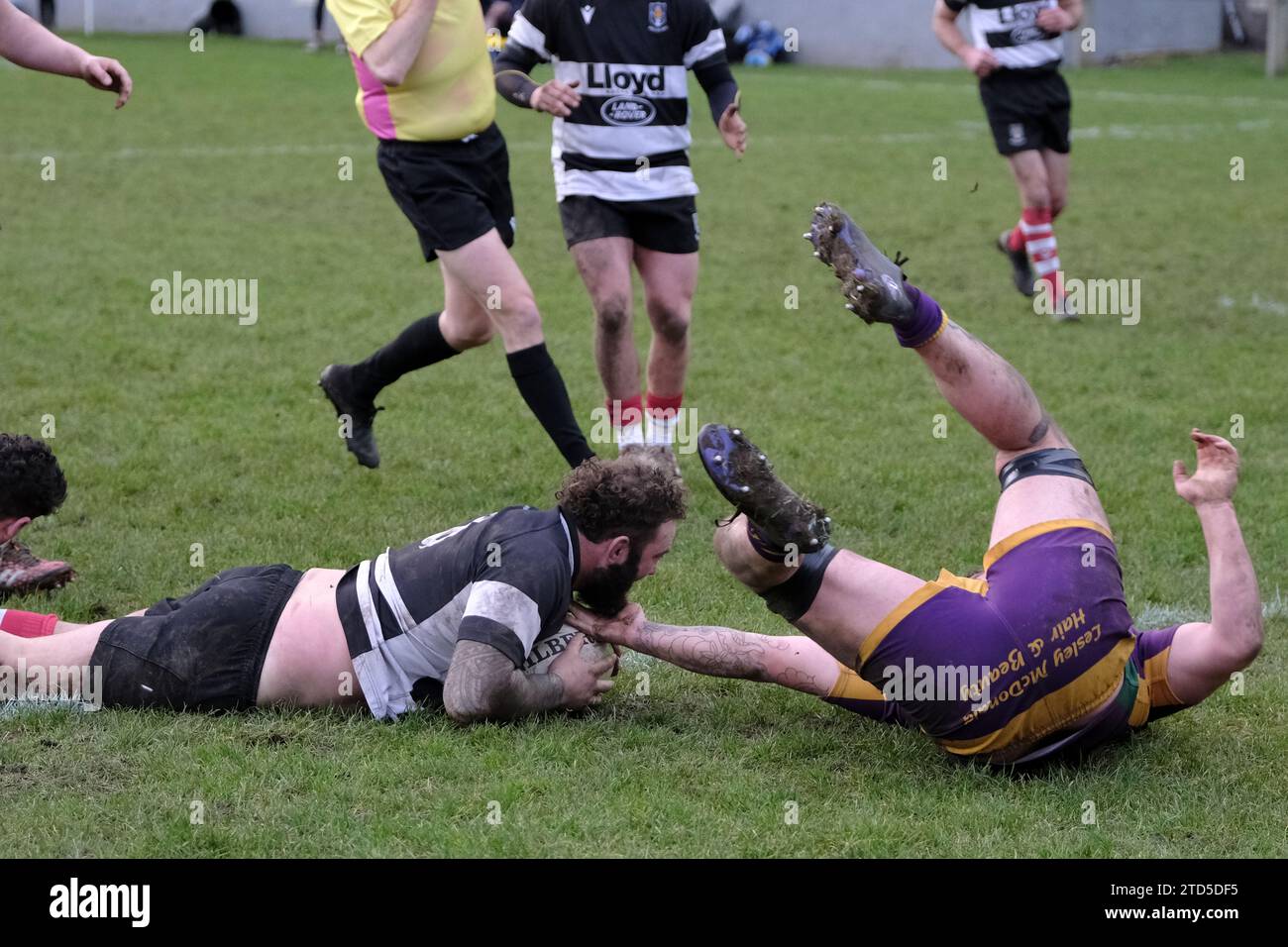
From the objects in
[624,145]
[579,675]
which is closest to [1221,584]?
[579,675]

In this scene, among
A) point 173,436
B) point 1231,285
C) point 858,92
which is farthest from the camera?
point 858,92

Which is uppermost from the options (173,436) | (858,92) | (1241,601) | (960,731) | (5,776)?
(1241,601)

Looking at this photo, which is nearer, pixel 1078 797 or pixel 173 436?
pixel 1078 797

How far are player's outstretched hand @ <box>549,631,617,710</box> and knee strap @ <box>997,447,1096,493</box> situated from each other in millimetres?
1194

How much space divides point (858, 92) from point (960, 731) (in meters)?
19.8

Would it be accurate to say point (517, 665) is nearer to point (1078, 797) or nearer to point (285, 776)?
point (285, 776)

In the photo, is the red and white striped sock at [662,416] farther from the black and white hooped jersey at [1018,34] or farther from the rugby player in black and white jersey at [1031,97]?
the black and white hooped jersey at [1018,34]

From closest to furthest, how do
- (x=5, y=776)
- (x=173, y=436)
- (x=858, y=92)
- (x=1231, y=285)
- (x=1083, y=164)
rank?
(x=5, y=776) < (x=173, y=436) < (x=1231, y=285) < (x=1083, y=164) < (x=858, y=92)

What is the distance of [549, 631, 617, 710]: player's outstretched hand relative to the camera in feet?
13.8

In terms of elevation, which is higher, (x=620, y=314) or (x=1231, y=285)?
(x=620, y=314)

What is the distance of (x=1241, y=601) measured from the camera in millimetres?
3857

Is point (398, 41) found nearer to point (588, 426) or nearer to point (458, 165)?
point (458, 165)

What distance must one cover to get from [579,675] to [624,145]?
277cm

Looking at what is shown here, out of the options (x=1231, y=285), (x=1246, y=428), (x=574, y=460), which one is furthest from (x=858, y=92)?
(x=574, y=460)
